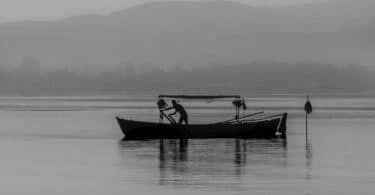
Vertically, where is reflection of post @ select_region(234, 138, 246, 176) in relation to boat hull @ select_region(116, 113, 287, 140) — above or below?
below

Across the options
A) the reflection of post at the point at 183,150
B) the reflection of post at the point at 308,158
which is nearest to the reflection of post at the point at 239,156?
the reflection of post at the point at 183,150

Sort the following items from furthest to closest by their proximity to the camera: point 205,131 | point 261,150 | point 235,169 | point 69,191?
1. point 205,131
2. point 261,150
3. point 235,169
4. point 69,191

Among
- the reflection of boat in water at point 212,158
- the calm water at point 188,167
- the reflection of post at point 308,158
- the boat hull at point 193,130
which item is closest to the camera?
the calm water at point 188,167

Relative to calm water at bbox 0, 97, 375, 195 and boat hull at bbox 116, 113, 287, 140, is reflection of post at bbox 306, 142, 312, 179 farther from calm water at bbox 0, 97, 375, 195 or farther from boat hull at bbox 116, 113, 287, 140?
boat hull at bbox 116, 113, 287, 140

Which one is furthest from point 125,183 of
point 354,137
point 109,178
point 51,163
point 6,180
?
point 354,137

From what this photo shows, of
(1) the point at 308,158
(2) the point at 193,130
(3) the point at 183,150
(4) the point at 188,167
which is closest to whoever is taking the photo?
(4) the point at 188,167

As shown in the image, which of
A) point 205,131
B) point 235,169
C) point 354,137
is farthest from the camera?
point 354,137

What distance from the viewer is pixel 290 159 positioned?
4078 cm

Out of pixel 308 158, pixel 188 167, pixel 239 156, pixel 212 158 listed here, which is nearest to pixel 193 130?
pixel 239 156

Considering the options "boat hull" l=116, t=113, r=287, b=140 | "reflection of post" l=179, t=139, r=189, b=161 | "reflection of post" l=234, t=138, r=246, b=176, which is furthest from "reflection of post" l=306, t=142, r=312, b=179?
"reflection of post" l=179, t=139, r=189, b=161

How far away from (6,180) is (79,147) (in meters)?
19.7

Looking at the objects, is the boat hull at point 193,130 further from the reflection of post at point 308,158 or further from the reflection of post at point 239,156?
the reflection of post at point 308,158

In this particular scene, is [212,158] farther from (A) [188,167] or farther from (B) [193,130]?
(B) [193,130]

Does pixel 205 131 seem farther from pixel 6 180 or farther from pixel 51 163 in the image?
pixel 6 180
